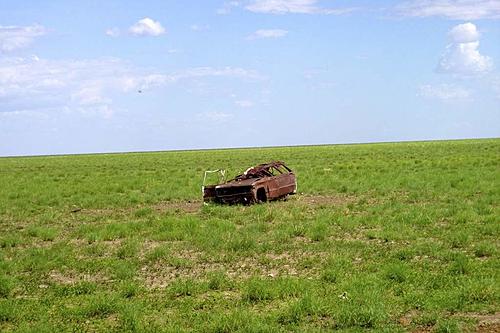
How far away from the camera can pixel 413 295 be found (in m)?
7.96

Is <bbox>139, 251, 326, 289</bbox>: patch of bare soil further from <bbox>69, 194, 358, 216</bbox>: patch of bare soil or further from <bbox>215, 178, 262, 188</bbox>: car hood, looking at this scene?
<bbox>69, 194, 358, 216</bbox>: patch of bare soil

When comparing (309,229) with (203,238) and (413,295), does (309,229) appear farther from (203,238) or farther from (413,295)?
(413,295)

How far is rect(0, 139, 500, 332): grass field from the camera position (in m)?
7.43

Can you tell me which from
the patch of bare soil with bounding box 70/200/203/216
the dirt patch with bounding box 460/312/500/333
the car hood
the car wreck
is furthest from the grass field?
the car hood

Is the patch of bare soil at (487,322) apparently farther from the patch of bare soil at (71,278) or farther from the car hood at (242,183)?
the car hood at (242,183)

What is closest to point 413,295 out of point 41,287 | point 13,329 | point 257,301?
point 257,301

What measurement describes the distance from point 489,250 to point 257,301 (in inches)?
187

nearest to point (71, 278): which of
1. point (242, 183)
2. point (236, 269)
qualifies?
point (236, 269)

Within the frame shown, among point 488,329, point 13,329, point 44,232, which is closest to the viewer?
point 488,329

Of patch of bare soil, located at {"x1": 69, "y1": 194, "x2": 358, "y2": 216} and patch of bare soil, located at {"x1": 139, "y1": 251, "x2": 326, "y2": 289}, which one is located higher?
patch of bare soil, located at {"x1": 69, "y1": 194, "x2": 358, "y2": 216}

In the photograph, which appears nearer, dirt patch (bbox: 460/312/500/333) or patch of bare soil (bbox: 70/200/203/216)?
dirt patch (bbox: 460/312/500/333)

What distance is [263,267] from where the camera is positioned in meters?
10.3

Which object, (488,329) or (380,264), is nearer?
(488,329)

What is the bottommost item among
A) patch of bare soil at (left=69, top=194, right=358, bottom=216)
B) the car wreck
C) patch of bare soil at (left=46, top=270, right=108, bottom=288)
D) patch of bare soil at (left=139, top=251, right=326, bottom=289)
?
patch of bare soil at (left=46, top=270, right=108, bottom=288)
